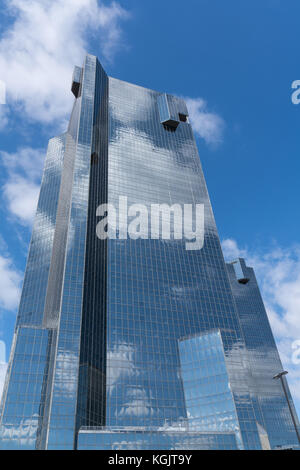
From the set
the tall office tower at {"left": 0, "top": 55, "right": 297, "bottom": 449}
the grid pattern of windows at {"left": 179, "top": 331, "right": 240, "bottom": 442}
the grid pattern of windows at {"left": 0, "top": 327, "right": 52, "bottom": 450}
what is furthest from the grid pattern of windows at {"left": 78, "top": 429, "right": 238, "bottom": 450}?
the grid pattern of windows at {"left": 0, "top": 327, "right": 52, "bottom": 450}

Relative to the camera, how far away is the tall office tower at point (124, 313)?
264 ft

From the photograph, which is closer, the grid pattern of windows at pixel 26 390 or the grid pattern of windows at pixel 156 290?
the grid pattern of windows at pixel 26 390

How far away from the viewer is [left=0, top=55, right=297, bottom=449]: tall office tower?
8056 centimetres

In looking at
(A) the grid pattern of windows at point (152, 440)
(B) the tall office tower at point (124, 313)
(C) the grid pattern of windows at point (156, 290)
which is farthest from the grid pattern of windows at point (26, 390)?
(C) the grid pattern of windows at point (156, 290)

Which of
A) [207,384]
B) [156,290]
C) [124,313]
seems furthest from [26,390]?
[156,290]

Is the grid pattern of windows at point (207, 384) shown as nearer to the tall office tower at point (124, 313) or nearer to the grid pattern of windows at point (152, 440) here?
the tall office tower at point (124, 313)

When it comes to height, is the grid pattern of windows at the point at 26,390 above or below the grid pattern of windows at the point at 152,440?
above

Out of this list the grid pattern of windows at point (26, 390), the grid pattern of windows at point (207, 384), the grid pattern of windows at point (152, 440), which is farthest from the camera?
the grid pattern of windows at point (207, 384)

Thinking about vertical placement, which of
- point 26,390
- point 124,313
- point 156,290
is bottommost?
point 26,390

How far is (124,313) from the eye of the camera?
327 ft

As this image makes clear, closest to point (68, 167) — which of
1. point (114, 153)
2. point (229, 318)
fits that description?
point (114, 153)

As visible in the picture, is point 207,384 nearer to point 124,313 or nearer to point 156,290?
point 124,313

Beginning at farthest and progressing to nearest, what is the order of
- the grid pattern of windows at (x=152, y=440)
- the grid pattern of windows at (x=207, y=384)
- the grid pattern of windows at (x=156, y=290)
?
the grid pattern of windows at (x=156, y=290) < the grid pattern of windows at (x=207, y=384) < the grid pattern of windows at (x=152, y=440)

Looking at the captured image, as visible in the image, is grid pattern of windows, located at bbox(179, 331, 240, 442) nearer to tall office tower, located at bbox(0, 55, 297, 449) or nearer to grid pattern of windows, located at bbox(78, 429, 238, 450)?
tall office tower, located at bbox(0, 55, 297, 449)
